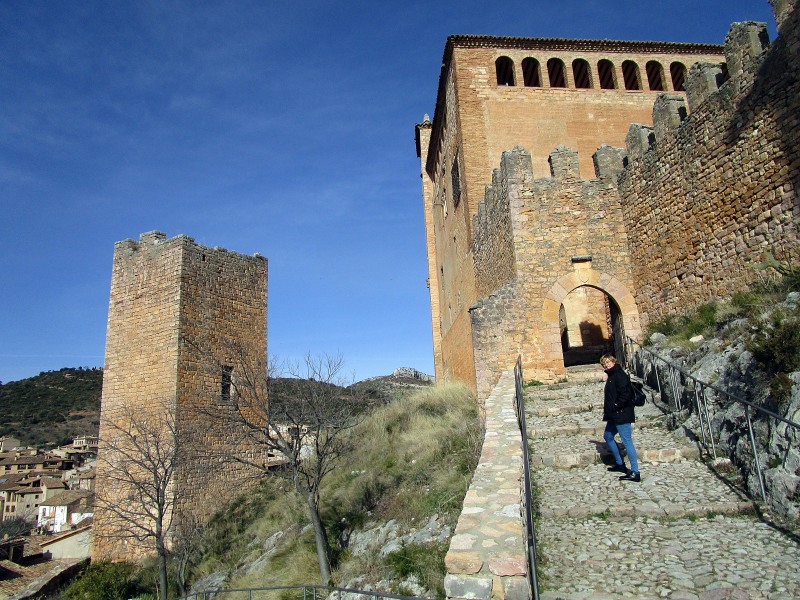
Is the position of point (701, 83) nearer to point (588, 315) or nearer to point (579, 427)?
point (579, 427)

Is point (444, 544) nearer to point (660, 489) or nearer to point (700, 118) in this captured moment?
point (660, 489)

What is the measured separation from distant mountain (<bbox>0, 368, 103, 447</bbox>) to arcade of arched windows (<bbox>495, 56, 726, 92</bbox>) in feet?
180

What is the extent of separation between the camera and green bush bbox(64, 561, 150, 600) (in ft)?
49.0

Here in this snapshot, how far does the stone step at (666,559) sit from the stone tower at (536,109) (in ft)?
32.0

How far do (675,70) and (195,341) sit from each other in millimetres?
18295

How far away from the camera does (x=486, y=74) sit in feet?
56.0

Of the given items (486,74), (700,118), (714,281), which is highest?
(486,74)

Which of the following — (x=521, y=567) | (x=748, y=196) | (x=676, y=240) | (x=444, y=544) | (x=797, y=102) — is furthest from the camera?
(x=676, y=240)

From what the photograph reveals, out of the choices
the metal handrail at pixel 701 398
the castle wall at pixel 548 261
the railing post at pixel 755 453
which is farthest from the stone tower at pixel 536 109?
the railing post at pixel 755 453

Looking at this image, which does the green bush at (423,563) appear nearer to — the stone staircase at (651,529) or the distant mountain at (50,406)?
the stone staircase at (651,529)

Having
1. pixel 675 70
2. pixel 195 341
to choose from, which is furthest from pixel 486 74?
pixel 195 341

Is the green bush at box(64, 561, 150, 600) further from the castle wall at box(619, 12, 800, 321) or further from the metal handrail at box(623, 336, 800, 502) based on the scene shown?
the castle wall at box(619, 12, 800, 321)

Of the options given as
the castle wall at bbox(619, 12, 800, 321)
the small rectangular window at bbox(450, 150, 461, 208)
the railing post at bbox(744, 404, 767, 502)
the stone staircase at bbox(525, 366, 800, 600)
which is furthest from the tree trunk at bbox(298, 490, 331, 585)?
the small rectangular window at bbox(450, 150, 461, 208)

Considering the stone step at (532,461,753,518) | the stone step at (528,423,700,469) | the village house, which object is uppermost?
the stone step at (528,423,700,469)
